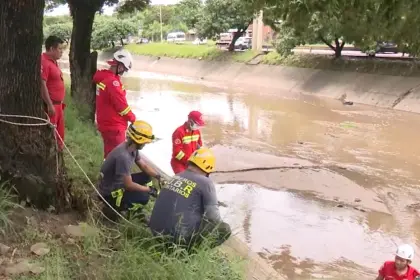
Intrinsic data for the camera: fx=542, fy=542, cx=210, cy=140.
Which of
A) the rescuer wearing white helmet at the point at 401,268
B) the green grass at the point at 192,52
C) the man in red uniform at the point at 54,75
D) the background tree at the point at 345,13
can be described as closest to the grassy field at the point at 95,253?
the rescuer wearing white helmet at the point at 401,268

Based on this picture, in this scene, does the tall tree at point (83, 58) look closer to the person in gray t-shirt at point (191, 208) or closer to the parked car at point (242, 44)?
the person in gray t-shirt at point (191, 208)

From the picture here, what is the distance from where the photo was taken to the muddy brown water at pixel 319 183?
7.41 meters

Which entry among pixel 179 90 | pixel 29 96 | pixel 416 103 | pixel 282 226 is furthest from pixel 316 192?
pixel 179 90

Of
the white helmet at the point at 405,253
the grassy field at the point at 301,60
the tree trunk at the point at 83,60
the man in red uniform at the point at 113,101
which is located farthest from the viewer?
the grassy field at the point at 301,60

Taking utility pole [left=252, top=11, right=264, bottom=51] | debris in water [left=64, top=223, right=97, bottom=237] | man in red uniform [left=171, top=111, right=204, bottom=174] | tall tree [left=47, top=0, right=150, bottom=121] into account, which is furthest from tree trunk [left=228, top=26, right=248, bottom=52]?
debris in water [left=64, top=223, right=97, bottom=237]

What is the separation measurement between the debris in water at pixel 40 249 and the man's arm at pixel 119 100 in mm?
2538

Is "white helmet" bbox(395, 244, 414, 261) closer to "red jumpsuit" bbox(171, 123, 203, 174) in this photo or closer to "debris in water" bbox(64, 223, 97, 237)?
"red jumpsuit" bbox(171, 123, 203, 174)

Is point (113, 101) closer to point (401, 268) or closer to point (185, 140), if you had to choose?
point (185, 140)

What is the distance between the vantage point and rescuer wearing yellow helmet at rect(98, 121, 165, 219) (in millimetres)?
4867

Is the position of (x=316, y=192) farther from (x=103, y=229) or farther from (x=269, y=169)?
(x=103, y=229)

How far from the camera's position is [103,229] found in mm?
4598

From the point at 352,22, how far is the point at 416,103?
17.1m

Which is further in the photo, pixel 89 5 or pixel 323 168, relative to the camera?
pixel 323 168

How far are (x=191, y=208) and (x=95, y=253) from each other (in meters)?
0.80
